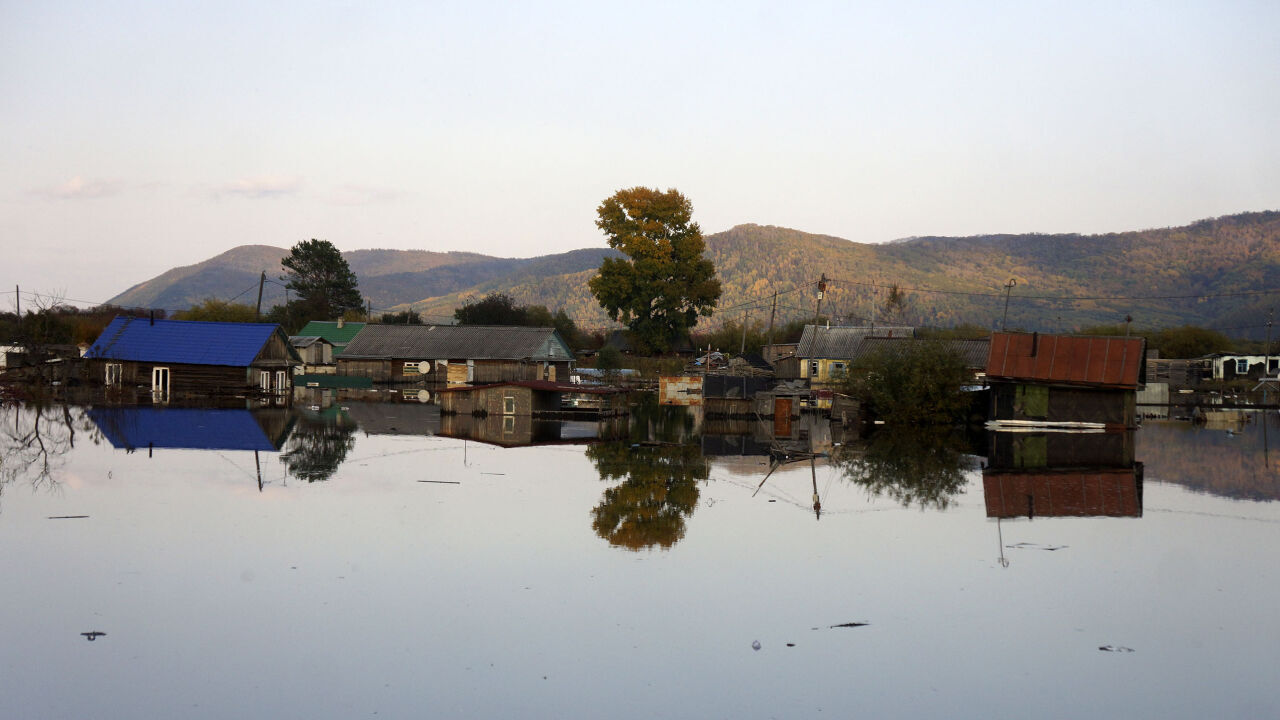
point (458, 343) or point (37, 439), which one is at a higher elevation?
point (458, 343)

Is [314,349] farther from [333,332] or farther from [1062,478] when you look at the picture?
[1062,478]

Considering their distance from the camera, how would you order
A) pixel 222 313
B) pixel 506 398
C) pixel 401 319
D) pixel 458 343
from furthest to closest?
pixel 401 319 → pixel 222 313 → pixel 458 343 → pixel 506 398

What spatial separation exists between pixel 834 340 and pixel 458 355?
26.7 m

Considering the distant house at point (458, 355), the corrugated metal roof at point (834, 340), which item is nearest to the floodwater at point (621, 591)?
the distant house at point (458, 355)

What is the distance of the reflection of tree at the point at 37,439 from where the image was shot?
1919 cm

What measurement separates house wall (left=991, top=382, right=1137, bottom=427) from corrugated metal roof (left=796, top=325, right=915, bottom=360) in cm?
3103

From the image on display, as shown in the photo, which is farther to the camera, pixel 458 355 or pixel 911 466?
pixel 458 355

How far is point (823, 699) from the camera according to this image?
26.4ft

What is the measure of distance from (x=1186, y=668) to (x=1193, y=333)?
9889 centimetres

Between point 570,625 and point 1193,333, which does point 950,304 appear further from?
point 570,625

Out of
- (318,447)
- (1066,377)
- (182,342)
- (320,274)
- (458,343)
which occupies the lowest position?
(318,447)

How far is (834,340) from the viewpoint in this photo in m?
71.1

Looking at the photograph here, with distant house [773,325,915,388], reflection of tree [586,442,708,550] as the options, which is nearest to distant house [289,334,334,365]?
distant house [773,325,915,388]

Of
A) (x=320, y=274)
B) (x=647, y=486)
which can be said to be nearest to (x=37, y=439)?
(x=647, y=486)
